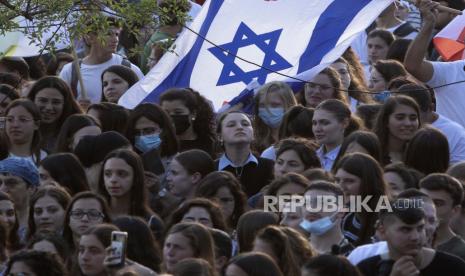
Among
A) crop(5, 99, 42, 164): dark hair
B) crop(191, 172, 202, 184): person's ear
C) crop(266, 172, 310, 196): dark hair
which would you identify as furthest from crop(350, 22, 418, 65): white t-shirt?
crop(266, 172, 310, 196): dark hair

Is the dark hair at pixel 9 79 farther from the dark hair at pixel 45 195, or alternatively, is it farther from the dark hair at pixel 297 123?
the dark hair at pixel 45 195

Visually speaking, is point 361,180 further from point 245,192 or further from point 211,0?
point 211,0

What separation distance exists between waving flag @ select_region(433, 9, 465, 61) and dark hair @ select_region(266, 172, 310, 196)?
12.3ft

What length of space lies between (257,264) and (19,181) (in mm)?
3716

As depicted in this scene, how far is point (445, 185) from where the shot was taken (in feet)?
37.9

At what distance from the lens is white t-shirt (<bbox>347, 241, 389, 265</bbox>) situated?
1067cm

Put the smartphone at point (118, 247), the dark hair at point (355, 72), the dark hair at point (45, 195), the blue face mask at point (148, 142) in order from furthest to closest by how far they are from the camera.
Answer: the dark hair at point (355, 72) → the blue face mask at point (148, 142) → the dark hair at point (45, 195) → the smartphone at point (118, 247)

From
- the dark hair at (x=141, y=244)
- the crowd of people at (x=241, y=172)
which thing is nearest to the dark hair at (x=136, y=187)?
the crowd of people at (x=241, y=172)

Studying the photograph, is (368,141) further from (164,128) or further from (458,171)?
(164,128)

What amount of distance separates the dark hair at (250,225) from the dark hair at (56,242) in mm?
1239

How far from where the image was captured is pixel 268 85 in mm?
14602

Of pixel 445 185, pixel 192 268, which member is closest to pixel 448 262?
pixel 445 185

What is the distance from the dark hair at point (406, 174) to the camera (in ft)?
39.5

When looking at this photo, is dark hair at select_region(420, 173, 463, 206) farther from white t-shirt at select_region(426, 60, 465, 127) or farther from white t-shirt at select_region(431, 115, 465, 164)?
white t-shirt at select_region(426, 60, 465, 127)
